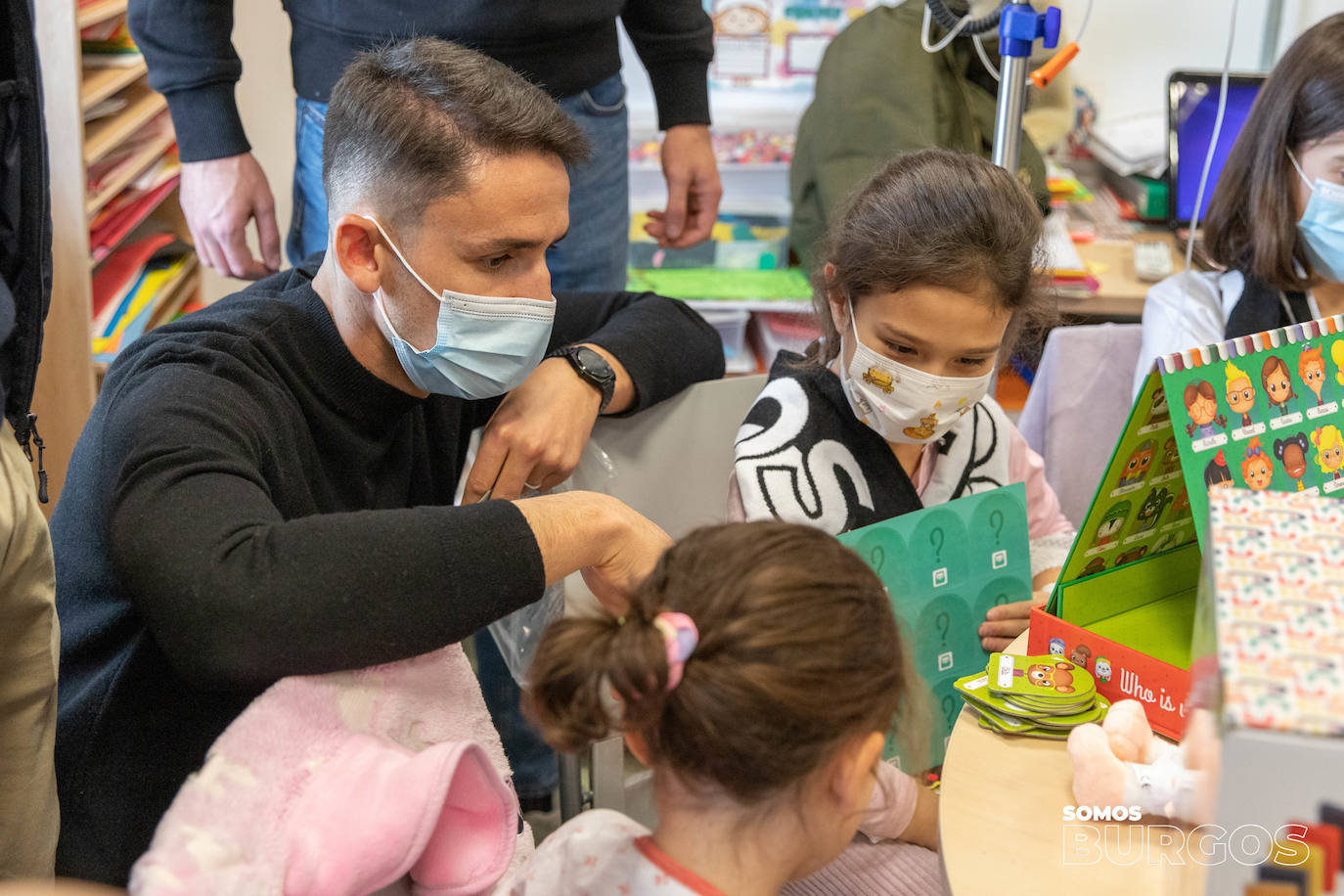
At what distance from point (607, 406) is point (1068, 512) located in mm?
898

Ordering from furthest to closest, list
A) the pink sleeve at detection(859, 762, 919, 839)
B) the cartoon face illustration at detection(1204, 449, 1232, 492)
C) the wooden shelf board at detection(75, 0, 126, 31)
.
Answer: the wooden shelf board at detection(75, 0, 126, 31)
the pink sleeve at detection(859, 762, 919, 839)
the cartoon face illustration at detection(1204, 449, 1232, 492)

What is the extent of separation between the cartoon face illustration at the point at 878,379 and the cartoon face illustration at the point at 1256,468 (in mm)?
441

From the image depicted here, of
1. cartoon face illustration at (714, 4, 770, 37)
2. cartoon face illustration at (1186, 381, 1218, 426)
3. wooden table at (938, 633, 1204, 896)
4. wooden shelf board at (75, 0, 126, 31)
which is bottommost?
wooden table at (938, 633, 1204, 896)

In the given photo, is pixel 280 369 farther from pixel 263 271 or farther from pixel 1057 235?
pixel 1057 235

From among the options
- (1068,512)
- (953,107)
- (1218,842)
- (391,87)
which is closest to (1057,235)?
(953,107)

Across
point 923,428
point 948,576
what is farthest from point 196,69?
point 948,576

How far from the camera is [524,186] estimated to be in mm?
1213

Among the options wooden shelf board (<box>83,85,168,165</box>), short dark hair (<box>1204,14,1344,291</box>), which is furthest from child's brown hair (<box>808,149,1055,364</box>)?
wooden shelf board (<box>83,85,168,165</box>)

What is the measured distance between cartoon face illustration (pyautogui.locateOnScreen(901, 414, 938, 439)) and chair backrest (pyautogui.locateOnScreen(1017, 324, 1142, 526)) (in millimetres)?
459

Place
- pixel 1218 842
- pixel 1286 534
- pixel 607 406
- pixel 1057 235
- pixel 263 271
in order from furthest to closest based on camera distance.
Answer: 1. pixel 1057 235
2. pixel 263 271
3. pixel 607 406
4. pixel 1286 534
5. pixel 1218 842

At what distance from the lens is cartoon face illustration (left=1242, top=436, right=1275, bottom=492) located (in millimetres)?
1004

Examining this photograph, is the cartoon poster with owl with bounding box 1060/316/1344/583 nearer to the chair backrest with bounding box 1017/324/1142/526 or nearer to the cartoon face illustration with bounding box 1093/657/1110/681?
the cartoon face illustration with bounding box 1093/657/1110/681

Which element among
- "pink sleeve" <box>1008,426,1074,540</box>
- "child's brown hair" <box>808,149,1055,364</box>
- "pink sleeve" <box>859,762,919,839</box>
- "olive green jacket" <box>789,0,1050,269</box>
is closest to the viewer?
"pink sleeve" <box>859,762,919,839</box>

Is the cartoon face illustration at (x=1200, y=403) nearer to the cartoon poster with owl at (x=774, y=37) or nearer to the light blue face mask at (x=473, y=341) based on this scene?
the light blue face mask at (x=473, y=341)
